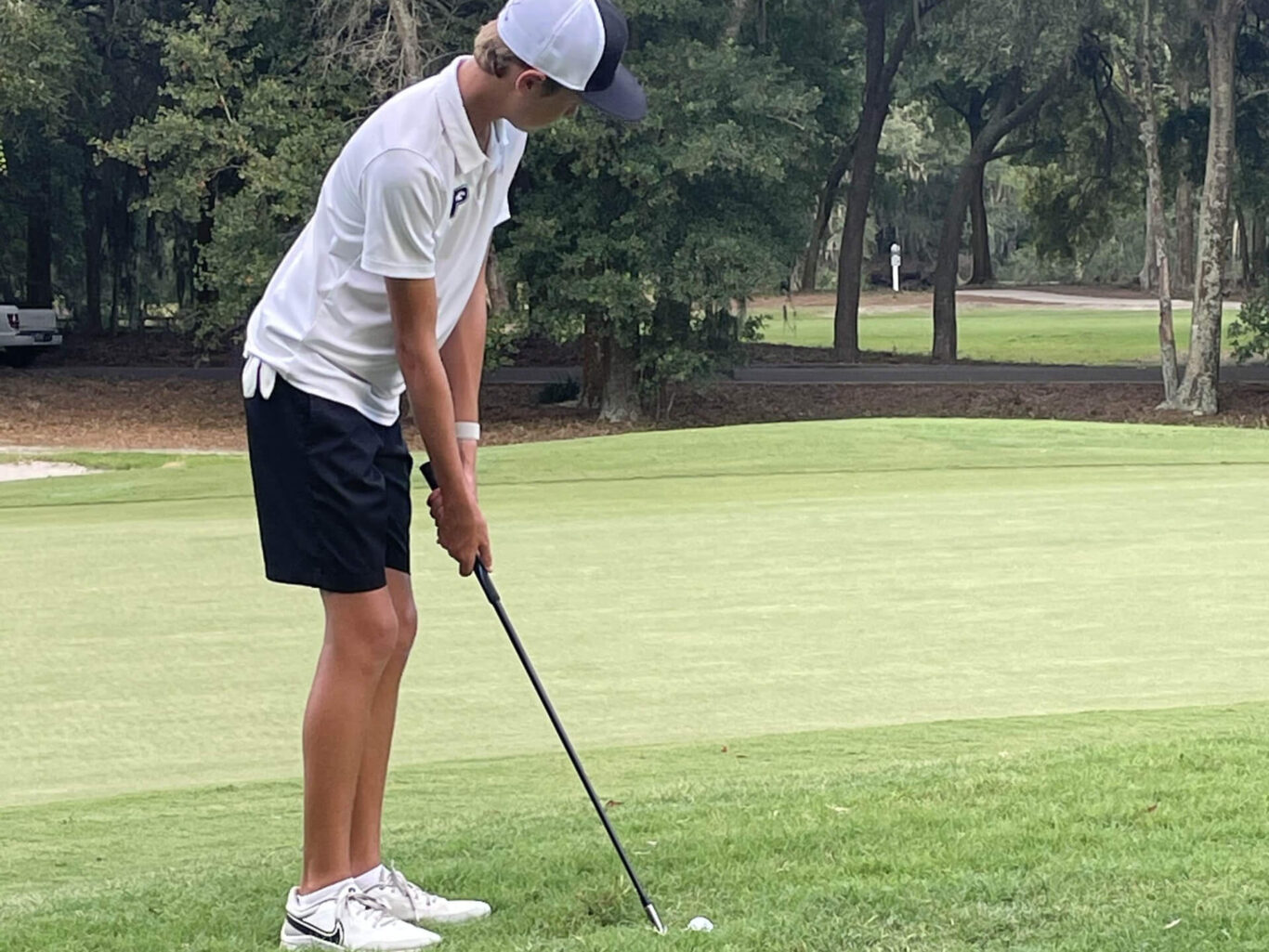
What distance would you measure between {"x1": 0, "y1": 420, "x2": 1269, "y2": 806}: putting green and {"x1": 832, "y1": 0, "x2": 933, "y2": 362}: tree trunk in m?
19.3

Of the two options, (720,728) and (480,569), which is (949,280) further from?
(480,569)

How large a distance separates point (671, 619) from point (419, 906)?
3.62 metres

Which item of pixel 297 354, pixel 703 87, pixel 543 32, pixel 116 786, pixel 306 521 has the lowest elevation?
pixel 116 786

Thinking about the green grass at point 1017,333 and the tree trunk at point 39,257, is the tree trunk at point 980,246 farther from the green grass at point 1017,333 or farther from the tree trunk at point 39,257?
the tree trunk at point 39,257

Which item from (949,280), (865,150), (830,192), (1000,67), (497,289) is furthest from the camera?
(830,192)

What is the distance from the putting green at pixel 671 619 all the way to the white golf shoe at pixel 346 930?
1.64 m

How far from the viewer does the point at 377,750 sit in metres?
3.71

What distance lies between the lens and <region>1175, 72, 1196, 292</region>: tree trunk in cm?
2794

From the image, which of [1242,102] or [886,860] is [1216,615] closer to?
[886,860]

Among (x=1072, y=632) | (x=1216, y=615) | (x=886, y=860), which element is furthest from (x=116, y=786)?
(x=1216, y=615)

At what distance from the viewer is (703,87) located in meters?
21.5

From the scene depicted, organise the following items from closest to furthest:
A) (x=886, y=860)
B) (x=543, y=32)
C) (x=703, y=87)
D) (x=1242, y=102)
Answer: (x=543, y=32) → (x=886, y=860) → (x=703, y=87) → (x=1242, y=102)

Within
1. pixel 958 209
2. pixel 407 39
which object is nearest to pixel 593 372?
pixel 407 39

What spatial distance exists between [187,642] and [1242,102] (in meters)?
23.0
